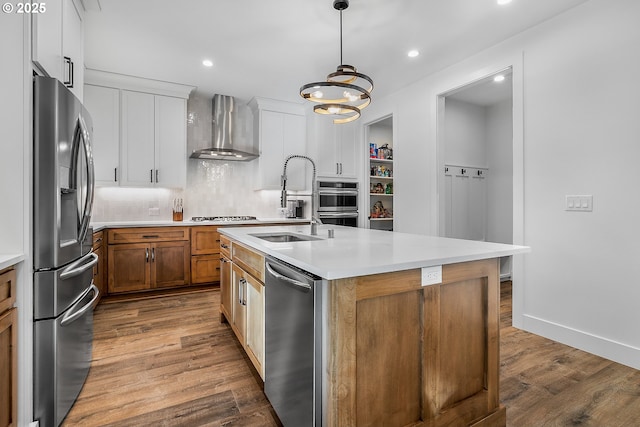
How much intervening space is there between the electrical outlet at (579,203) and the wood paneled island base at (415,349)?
1.51 metres

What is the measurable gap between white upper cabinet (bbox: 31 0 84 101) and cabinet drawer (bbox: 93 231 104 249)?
1565mm

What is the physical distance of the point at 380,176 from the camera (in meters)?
5.62

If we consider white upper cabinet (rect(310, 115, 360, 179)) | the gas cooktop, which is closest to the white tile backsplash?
the gas cooktop

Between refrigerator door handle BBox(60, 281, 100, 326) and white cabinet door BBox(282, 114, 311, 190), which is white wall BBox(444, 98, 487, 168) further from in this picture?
refrigerator door handle BBox(60, 281, 100, 326)

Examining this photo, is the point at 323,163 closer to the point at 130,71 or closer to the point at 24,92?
the point at 130,71

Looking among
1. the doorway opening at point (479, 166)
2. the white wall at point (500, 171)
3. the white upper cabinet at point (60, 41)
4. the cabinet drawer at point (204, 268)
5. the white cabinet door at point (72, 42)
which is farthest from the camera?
the white wall at point (500, 171)

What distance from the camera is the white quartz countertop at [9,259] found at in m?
1.23

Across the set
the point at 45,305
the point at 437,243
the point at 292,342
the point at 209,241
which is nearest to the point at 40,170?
the point at 45,305

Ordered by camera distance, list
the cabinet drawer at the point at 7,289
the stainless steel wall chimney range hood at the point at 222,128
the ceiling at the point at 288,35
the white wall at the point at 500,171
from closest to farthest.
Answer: the cabinet drawer at the point at 7,289
the ceiling at the point at 288,35
the stainless steel wall chimney range hood at the point at 222,128
the white wall at the point at 500,171

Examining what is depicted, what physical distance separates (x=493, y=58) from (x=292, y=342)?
11.2ft

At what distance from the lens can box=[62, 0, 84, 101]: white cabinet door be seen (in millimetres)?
2031

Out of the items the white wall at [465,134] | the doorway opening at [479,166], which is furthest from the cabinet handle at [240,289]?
the white wall at [465,134]

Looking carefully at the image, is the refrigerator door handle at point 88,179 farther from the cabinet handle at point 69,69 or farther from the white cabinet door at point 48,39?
the cabinet handle at point 69,69

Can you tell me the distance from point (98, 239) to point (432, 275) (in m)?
3.54
